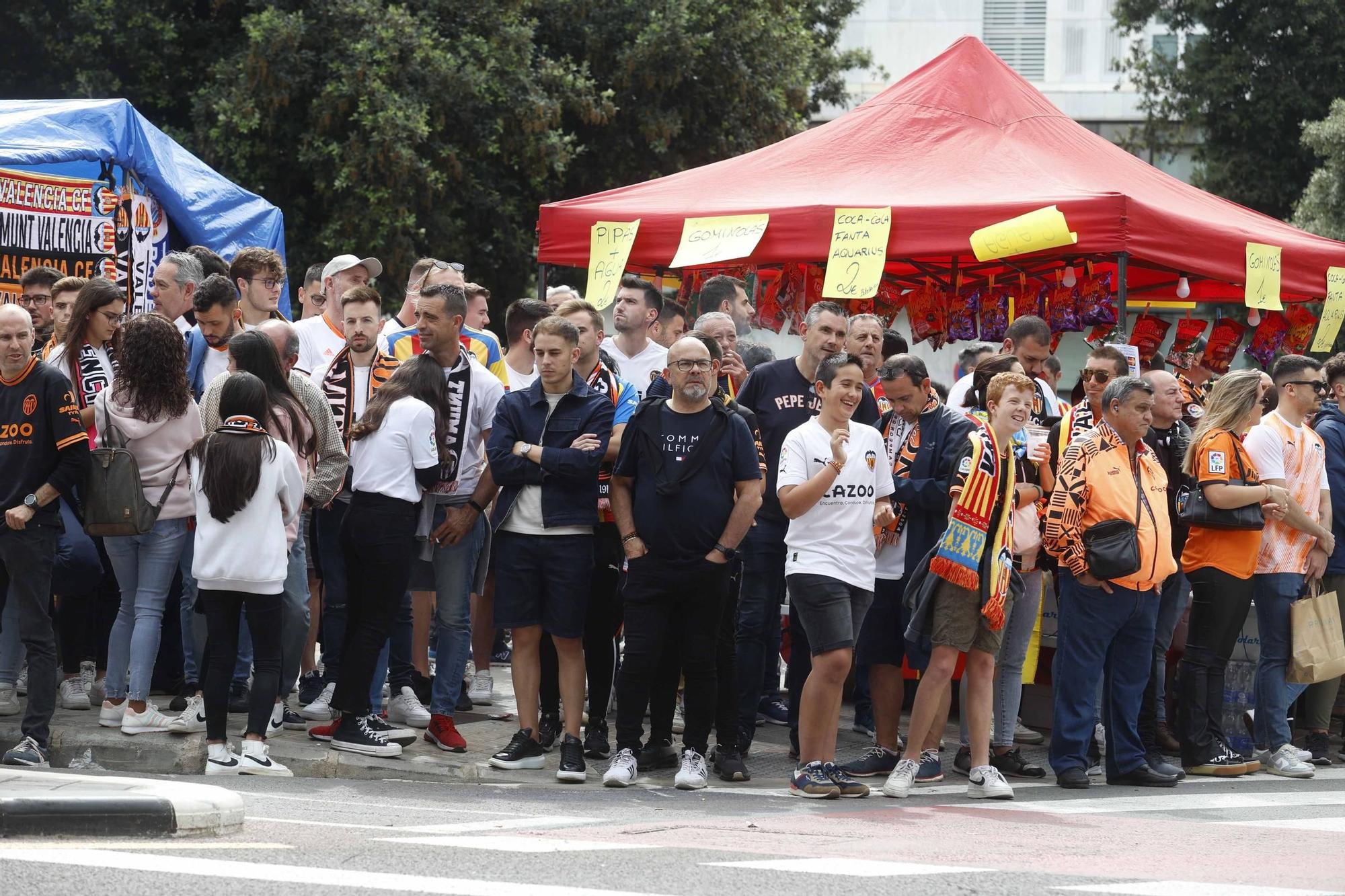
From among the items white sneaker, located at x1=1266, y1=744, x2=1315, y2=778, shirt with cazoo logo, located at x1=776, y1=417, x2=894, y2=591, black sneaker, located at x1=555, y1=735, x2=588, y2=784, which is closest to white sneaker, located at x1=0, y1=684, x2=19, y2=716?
black sneaker, located at x1=555, y1=735, x2=588, y2=784

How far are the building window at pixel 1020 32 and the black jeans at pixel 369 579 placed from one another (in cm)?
4912

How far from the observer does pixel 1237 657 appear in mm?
9633

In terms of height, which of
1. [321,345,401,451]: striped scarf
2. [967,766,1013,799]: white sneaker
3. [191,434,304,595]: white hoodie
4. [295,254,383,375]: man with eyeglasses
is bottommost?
[967,766,1013,799]: white sneaker

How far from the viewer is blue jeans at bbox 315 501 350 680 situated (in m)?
8.53

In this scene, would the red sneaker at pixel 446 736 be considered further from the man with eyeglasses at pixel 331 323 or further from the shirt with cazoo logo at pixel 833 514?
the man with eyeglasses at pixel 331 323

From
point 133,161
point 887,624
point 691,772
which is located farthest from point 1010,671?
point 133,161

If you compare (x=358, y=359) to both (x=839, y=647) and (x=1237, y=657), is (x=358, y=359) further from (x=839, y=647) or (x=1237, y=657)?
(x=1237, y=657)

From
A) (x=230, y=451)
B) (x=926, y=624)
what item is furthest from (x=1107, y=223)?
(x=230, y=451)

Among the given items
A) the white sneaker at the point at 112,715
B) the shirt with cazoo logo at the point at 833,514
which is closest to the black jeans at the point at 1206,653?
the shirt with cazoo logo at the point at 833,514

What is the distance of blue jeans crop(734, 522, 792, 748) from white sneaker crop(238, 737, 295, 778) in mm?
2399

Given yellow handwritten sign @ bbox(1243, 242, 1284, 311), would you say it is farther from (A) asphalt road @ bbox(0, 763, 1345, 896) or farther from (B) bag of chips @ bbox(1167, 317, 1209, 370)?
(A) asphalt road @ bbox(0, 763, 1345, 896)

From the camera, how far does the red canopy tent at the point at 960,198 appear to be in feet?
34.4

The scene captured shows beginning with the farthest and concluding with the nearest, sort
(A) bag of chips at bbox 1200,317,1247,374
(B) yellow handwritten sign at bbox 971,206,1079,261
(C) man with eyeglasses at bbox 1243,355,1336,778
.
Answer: (A) bag of chips at bbox 1200,317,1247,374 → (B) yellow handwritten sign at bbox 971,206,1079,261 → (C) man with eyeglasses at bbox 1243,355,1336,778

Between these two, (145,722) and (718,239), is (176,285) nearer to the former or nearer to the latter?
(145,722)
